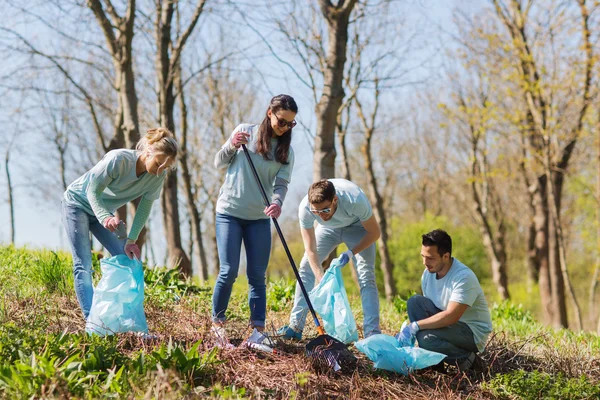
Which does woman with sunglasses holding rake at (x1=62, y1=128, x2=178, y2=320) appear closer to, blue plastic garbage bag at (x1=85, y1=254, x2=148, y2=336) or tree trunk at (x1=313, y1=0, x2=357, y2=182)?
blue plastic garbage bag at (x1=85, y1=254, x2=148, y2=336)

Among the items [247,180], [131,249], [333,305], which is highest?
[247,180]

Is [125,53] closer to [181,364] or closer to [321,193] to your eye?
[321,193]

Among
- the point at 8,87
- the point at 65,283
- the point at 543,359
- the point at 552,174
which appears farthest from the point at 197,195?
the point at 543,359

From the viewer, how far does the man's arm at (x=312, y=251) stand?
4340 mm

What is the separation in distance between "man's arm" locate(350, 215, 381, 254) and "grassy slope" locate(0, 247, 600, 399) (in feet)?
2.64

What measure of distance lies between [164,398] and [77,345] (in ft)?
3.14

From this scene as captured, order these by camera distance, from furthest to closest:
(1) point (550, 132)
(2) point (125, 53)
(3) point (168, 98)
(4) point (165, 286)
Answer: (1) point (550, 132)
(3) point (168, 98)
(2) point (125, 53)
(4) point (165, 286)

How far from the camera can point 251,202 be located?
4117mm

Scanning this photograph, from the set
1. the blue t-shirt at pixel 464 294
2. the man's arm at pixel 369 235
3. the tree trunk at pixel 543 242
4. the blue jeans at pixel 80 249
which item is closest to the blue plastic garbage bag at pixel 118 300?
the blue jeans at pixel 80 249

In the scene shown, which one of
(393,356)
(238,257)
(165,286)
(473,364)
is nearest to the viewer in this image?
(393,356)

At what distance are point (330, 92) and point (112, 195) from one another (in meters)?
3.54

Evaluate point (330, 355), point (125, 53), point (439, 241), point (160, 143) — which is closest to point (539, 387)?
point (439, 241)

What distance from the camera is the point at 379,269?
713 inches

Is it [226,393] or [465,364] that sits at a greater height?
[226,393]
